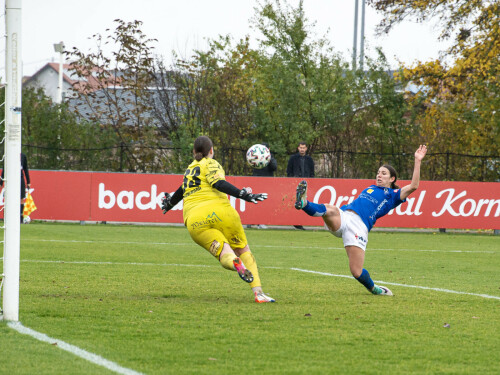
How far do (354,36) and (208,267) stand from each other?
4004 cm

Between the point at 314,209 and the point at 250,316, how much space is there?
78.7 inches

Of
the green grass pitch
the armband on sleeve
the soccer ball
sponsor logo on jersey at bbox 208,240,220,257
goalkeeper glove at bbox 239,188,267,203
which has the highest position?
the soccer ball

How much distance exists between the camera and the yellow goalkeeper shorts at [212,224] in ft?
26.8

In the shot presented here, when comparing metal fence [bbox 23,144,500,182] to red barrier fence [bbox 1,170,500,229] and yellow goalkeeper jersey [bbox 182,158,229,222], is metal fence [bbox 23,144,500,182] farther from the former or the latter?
yellow goalkeeper jersey [bbox 182,158,229,222]

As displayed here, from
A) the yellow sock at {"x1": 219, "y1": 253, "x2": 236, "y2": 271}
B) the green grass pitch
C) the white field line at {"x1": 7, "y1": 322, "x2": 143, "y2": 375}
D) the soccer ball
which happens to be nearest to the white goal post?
the white field line at {"x1": 7, "y1": 322, "x2": 143, "y2": 375}

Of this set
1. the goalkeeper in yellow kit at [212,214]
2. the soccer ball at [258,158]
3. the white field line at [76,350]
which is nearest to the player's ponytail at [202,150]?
the goalkeeper in yellow kit at [212,214]

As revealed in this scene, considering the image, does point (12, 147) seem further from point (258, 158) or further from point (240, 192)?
point (258, 158)

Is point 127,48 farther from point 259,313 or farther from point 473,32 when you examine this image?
point 259,313

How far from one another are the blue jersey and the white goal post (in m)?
4.16

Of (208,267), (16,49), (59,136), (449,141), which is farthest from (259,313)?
(449,141)

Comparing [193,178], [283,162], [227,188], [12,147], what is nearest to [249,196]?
[227,188]

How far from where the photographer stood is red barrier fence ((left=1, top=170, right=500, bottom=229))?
851 inches

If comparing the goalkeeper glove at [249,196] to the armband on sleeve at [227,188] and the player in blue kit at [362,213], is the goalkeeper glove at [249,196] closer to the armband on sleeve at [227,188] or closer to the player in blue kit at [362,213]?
the armband on sleeve at [227,188]

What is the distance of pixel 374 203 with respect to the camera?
933 centimetres
